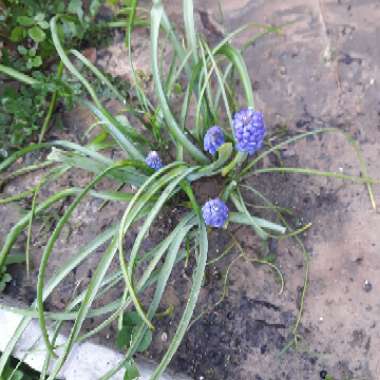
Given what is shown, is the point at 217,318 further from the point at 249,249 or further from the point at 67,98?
the point at 67,98

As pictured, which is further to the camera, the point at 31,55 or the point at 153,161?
the point at 31,55

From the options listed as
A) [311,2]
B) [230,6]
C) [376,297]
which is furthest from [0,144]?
[376,297]

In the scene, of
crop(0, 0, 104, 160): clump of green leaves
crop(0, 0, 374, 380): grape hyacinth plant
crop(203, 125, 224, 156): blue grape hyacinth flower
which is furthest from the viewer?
crop(0, 0, 104, 160): clump of green leaves

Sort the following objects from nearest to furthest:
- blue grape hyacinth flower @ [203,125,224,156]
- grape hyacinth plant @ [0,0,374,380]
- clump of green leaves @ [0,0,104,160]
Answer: grape hyacinth plant @ [0,0,374,380] → blue grape hyacinth flower @ [203,125,224,156] → clump of green leaves @ [0,0,104,160]

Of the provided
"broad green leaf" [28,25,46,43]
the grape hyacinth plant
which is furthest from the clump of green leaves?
the grape hyacinth plant

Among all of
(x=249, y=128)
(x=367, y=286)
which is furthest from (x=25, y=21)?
(x=367, y=286)

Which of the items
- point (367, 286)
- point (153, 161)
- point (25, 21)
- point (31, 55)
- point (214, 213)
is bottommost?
point (367, 286)

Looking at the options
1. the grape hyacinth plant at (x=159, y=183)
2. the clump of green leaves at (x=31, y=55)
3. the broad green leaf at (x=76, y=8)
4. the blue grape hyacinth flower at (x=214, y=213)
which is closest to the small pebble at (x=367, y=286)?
A: the grape hyacinth plant at (x=159, y=183)

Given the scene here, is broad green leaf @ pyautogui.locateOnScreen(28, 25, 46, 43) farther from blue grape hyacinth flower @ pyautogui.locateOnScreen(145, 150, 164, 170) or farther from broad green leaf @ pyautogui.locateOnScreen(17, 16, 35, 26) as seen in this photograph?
blue grape hyacinth flower @ pyautogui.locateOnScreen(145, 150, 164, 170)

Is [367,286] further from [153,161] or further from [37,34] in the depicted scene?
[37,34]
